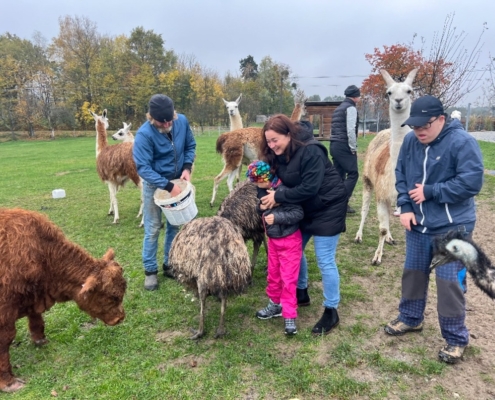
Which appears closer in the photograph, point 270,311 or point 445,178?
point 445,178

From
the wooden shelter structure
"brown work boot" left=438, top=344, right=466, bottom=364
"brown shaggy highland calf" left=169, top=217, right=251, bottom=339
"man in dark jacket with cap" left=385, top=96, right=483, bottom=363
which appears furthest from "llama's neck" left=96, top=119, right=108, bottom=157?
the wooden shelter structure

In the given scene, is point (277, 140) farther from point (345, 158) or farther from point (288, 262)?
point (345, 158)

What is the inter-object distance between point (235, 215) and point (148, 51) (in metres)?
49.3

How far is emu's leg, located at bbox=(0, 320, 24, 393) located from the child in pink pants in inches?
86.4

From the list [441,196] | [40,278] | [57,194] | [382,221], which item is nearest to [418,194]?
[441,196]

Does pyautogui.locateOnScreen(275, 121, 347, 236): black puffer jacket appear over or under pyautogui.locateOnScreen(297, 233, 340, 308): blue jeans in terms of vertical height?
over

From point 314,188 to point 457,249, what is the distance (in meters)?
1.13

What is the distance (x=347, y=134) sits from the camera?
619 centimetres

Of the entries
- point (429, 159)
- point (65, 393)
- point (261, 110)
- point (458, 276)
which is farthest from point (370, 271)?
point (261, 110)

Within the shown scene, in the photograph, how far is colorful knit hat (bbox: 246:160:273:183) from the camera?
3.14 meters

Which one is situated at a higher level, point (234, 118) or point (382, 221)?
point (234, 118)

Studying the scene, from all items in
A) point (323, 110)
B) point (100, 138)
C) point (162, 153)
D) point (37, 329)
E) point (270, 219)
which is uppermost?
point (323, 110)

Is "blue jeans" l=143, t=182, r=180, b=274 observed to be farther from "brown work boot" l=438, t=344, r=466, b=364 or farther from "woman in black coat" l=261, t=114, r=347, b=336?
"brown work boot" l=438, t=344, r=466, b=364

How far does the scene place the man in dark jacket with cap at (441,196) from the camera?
8.66 feet
